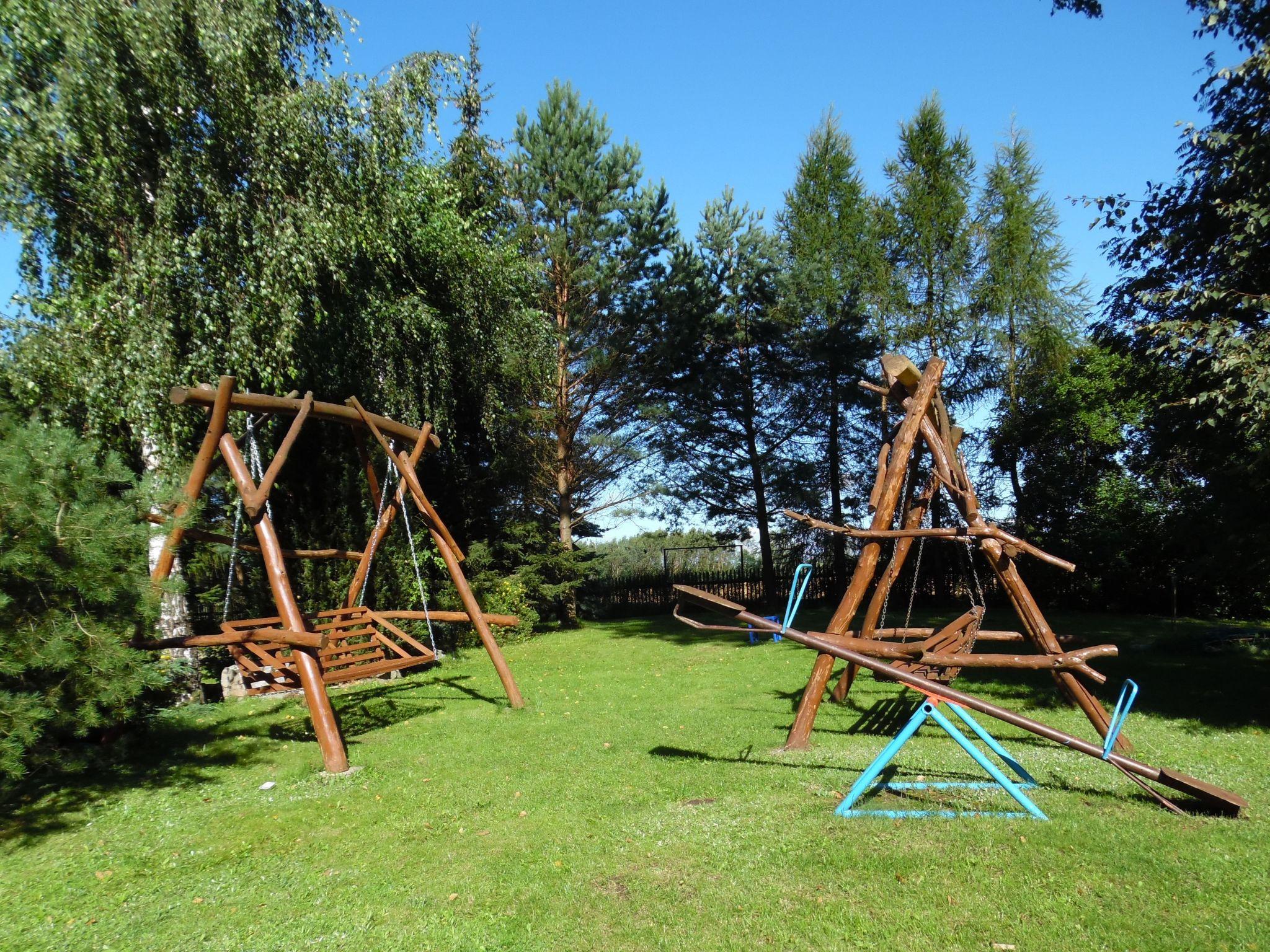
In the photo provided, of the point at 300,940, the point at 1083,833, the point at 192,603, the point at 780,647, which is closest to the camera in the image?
the point at 300,940

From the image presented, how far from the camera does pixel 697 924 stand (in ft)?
12.4

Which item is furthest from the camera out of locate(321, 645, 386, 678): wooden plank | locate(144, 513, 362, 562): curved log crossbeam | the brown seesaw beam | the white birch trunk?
the white birch trunk

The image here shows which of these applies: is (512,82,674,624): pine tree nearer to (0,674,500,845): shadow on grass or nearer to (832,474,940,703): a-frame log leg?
(0,674,500,845): shadow on grass

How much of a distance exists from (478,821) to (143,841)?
222 cm

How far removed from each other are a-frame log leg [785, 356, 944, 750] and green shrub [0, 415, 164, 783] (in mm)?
5055

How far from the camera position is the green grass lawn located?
3762mm

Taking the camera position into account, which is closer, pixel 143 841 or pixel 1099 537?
pixel 143 841

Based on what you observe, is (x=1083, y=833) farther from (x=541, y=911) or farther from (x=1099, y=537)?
(x=1099, y=537)

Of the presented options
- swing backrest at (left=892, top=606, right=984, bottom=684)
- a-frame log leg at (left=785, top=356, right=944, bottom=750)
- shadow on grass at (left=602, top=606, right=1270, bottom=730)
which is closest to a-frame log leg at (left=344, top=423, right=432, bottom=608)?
a-frame log leg at (left=785, top=356, right=944, bottom=750)

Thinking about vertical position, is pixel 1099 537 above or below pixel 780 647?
above

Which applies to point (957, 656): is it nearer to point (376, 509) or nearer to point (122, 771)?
point (376, 509)

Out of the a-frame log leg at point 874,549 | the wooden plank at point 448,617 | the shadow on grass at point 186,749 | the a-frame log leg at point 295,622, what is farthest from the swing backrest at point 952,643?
the shadow on grass at point 186,749

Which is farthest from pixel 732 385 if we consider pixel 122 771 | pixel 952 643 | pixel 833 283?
pixel 122 771

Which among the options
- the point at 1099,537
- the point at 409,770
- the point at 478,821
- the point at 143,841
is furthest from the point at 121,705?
the point at 1099,537
